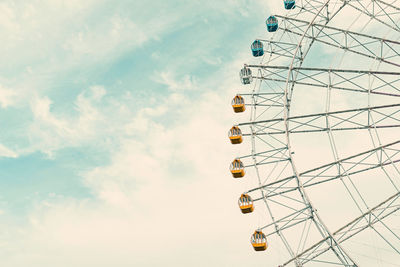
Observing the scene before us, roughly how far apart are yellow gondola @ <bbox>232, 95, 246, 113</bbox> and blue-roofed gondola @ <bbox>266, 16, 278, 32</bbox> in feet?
22.8

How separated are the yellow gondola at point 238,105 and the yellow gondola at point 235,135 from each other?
1475 mm

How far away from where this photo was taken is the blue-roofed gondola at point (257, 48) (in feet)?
97.2

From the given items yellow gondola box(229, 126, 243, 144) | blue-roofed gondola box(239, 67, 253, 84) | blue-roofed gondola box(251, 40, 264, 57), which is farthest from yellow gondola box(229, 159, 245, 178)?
blue-roofed gondola box(251, 40, 264, 57)

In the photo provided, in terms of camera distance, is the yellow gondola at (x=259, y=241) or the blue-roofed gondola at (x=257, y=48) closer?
the yellow gondola at (x=259, y=241)

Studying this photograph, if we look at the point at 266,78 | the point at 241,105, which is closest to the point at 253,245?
the point at 241,105

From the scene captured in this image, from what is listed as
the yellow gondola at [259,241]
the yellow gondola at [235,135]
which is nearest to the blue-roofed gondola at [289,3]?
the yellow gondola at [235,135]

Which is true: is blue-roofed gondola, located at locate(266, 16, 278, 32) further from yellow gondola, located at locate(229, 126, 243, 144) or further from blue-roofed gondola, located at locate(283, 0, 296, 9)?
yellow gondola, located at locate(229, 126, 243, 144)

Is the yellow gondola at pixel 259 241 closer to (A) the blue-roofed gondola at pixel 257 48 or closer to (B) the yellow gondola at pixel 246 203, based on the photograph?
(B) the yellow gondola at pixel 246 203

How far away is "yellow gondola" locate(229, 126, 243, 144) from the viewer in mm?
25328

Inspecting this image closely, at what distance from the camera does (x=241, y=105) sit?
26.2 meters

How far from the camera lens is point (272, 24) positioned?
29.2 metres

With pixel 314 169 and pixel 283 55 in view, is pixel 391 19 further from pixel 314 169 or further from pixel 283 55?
pixel 314 169

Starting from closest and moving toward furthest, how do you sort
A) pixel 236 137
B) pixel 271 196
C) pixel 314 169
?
pixel 314 169, pixel 271 196, pixel 236 137

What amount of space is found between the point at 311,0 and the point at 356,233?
16442mm
